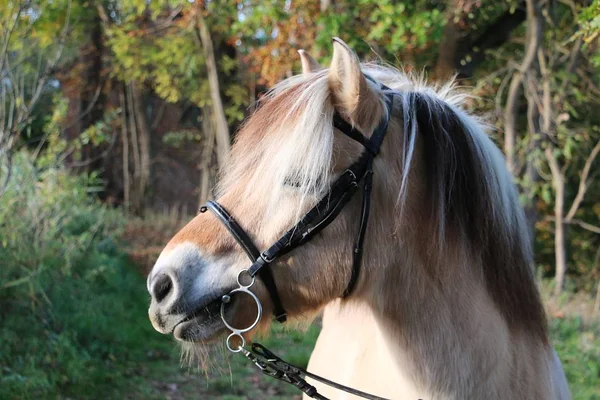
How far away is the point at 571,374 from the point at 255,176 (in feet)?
15.3

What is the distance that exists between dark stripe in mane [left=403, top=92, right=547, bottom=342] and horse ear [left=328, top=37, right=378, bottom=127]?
17 cm

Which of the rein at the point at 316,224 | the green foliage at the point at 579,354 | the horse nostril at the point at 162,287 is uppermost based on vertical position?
the rein at the point at 316,224

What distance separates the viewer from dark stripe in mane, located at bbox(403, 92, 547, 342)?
171 centimetres

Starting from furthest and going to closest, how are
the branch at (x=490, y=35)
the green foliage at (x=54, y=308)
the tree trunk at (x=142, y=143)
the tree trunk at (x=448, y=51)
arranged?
the tree trunk at (x=142, y=143) < the branch at (x=490, y=35) < the tree trunk at (x=448, y=51) < the green foliage at (x=54, y=308)

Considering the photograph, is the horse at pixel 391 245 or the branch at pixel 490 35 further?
the branch at pixel 490 35

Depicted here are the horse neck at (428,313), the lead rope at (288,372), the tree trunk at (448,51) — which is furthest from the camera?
the tree trunk at (448,51)

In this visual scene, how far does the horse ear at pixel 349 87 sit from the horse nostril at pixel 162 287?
698 mm

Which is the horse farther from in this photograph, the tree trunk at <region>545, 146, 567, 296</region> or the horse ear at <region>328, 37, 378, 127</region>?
the tree trunk at <region>545, 146, 567, 296</region>

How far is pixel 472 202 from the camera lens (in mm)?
1743

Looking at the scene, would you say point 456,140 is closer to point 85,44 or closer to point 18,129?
point 18,129

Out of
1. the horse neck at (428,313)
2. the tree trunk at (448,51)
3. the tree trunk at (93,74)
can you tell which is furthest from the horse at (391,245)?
the tree trunk at (93,74)

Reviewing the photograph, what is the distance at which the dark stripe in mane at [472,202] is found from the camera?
67.3 inches

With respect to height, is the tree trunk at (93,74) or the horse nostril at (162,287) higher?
the tree trunk at (93,74)

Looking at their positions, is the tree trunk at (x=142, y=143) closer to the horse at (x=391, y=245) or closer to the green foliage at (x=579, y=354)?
the green foliage at (x=579, y=354)
